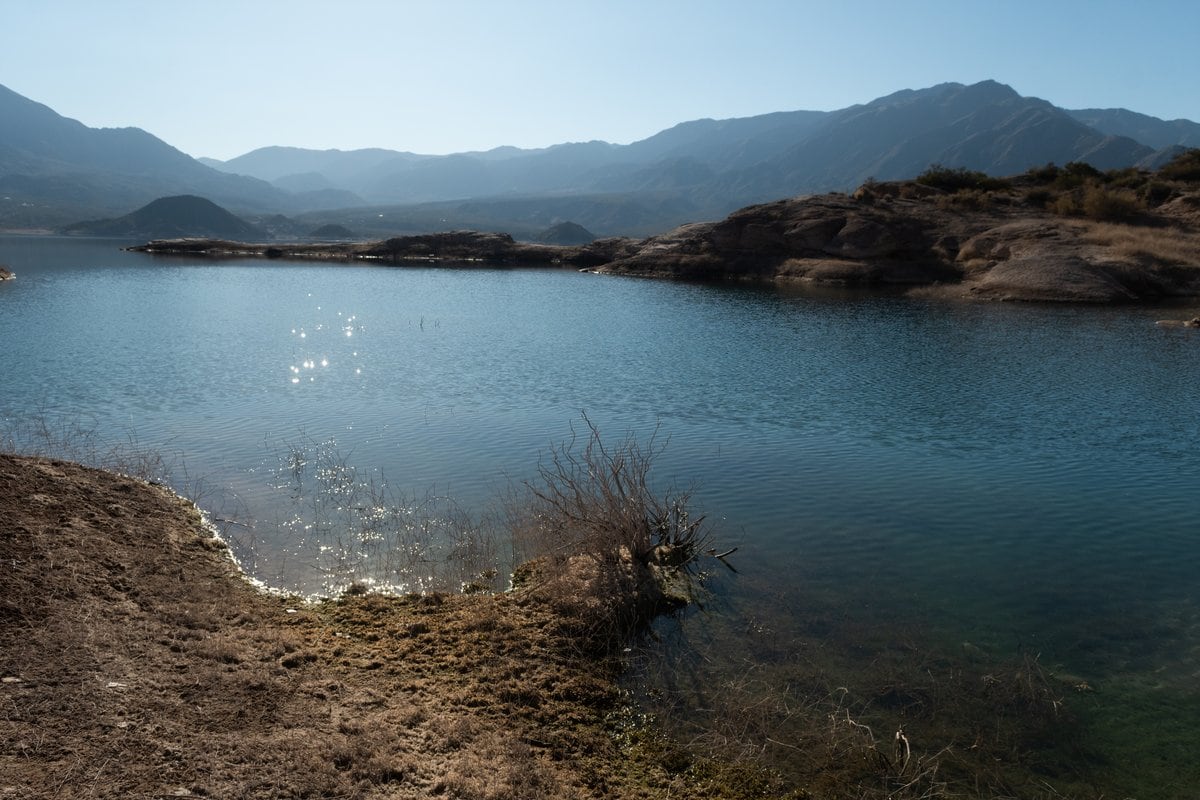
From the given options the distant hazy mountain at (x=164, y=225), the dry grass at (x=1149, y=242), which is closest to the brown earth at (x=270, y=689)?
the dry grass at (x=1149, y=242)

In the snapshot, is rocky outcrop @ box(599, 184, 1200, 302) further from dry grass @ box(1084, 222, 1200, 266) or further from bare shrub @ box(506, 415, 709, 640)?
bare shrub @ box(506, 415, 709, 640)

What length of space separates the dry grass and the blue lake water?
11109 millimetres

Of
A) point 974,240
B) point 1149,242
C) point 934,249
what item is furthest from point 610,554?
point 1149,242

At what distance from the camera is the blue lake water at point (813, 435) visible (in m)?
10.8

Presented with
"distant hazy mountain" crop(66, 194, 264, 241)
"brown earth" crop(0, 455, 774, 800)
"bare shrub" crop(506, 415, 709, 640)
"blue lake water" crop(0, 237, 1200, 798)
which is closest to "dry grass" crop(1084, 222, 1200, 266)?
"blue lake water" crop(0, 237, 1200, 798)

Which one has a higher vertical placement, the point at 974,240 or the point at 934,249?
the point at 974,240

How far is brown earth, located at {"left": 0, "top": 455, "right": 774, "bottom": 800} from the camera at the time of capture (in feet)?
20.8

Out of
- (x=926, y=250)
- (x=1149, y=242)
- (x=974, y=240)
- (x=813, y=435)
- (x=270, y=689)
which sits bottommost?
(x=270, y=689)

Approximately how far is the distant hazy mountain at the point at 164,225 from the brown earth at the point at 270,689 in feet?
633

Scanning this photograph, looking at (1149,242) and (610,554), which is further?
(1149,242)

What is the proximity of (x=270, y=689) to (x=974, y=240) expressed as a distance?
62.9 m

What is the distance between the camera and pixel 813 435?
20.2 m

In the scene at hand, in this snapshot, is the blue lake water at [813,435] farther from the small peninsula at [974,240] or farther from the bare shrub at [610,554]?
the small peninsula at [974,240]

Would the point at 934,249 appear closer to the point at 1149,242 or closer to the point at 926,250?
the point at 926,250
